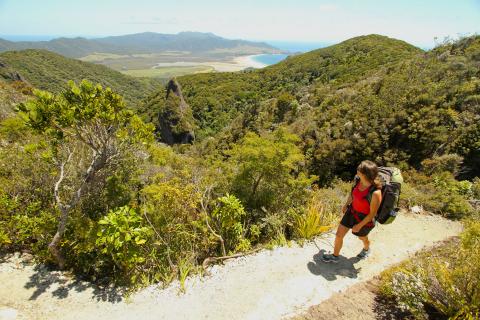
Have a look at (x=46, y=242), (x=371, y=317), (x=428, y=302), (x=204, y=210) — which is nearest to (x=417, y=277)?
(x=428, y=302)

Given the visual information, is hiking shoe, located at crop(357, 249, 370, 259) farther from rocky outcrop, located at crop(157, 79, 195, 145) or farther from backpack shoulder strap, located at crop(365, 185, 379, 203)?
rocky outcrop, located at crop(157, 79, 195, 145)

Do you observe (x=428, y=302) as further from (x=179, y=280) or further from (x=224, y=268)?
(x=179, y=280)

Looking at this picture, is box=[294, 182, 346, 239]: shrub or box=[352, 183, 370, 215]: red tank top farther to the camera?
box=[294, 182, 346, 239]: shrub

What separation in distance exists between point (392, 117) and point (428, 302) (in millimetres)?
15156

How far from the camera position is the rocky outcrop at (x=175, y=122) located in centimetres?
6097

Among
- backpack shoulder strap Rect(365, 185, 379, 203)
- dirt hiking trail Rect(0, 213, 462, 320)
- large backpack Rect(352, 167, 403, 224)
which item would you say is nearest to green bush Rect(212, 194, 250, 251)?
dirt hiking trail Rect(0, 213, 462, 320)

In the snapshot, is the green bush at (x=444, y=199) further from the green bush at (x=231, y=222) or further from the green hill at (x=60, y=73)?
the green hill at (x=60, y=73)

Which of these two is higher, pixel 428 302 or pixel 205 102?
pixel 428 302

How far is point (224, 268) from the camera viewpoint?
4.84 meters

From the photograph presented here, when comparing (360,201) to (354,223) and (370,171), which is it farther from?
(370,171)

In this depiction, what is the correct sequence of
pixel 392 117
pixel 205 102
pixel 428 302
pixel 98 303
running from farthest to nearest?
pixel 205 102 < pixel 392 117 < pixel 98 303 < pixel 428 302

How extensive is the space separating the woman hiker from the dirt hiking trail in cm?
40

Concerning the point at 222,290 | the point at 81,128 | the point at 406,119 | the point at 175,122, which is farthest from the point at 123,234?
the point at 175,122

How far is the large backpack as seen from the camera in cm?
399
